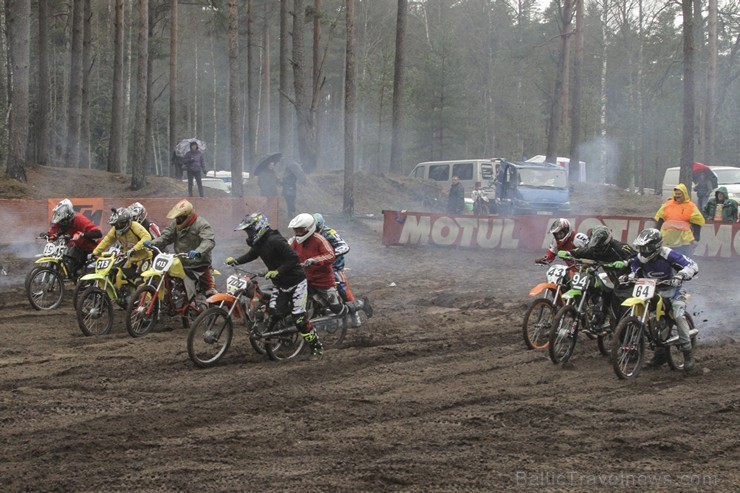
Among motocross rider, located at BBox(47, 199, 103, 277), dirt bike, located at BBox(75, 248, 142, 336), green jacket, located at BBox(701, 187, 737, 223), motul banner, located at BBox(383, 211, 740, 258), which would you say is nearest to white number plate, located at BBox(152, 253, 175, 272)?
dirt bike, located at BBox(75, 248, 142, 336)

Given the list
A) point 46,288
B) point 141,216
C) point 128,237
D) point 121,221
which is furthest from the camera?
point 46,288

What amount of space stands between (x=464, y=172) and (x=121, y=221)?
2459 cm

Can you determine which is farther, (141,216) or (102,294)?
(141,216)

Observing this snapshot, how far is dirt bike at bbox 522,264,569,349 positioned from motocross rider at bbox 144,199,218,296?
4490 millimetres

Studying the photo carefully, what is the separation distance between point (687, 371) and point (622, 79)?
187ft

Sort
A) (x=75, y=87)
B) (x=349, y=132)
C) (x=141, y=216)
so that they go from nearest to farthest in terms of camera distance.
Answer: (x=141, y=216) → (x=349, y=132) → (x=75, y=87)

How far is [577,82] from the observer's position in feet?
128

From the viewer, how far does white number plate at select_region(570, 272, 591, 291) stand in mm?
10500

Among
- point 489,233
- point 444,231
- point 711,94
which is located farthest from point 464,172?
point 489,233

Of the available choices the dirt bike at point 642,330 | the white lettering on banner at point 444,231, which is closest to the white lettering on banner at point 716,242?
the white lettering on banner at point 444,231

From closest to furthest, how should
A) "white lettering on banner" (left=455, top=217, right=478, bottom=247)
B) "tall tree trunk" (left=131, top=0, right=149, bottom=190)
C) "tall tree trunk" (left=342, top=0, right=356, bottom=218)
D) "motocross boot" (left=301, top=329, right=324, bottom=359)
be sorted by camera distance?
"motocross boot" (left=301, top=329, right=324, bottom=359) < "white lettering on banner" (left=455, top=217, right=478, bottom=247) < "tall tree trunk" (left=342, top=0, right=356, bottom=218) < "tall tree trunk" (left=131, top=0, right=149, bottom=190)

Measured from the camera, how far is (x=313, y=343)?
34.2ft

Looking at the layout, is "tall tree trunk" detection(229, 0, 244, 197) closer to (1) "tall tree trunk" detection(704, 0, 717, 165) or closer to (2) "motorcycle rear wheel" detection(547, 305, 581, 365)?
(2) "motorcycle rear wheel" detection(547, 305, 581, 365)

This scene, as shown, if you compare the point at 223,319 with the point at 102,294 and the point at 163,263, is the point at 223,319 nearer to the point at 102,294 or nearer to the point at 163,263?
the point at 163,263
